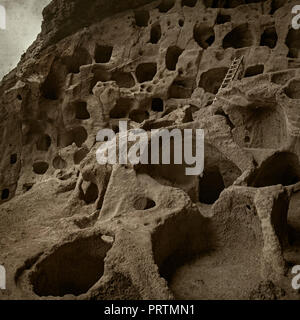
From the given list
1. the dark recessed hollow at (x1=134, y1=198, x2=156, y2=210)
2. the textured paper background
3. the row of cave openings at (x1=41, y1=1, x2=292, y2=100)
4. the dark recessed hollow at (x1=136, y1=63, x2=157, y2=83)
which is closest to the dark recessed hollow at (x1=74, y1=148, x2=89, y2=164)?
the row of cave openings at (x1=41, y1=1, x2=292, y2=100)

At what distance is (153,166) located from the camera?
629cm

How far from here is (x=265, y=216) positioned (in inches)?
182

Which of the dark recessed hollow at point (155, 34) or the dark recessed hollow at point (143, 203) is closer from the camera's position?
the dark recessed hollow at point (143, 203)

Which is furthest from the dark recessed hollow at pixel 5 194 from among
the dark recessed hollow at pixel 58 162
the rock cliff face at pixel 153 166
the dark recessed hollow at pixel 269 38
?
the dark recessed hollow at pixel 269 38

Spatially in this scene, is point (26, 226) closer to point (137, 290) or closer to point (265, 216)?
point (137, 290)

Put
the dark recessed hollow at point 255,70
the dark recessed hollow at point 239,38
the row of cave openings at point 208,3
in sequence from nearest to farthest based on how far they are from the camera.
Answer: the dark recessed hollow at point 255,70 → the dark recessed hollow at point 239,38 → the row of cave openings at point 208,3

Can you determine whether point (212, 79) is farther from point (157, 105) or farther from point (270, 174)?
point (270, 174)

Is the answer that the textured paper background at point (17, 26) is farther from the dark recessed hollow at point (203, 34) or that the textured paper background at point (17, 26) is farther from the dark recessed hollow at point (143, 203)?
the dark recessed hollow at point (143, 203)

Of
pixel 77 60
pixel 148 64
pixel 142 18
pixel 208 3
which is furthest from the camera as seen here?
pixel 142 18

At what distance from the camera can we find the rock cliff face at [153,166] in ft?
14.6

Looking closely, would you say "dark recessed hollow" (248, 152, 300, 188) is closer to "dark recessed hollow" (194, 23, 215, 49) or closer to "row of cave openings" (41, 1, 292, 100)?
"row of cave openings" (41, 1, 292, 100)

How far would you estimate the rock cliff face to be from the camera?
14.6ft

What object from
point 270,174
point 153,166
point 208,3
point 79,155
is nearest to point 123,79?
point 79,155

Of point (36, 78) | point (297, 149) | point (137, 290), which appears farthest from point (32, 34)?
point (137, 290)
